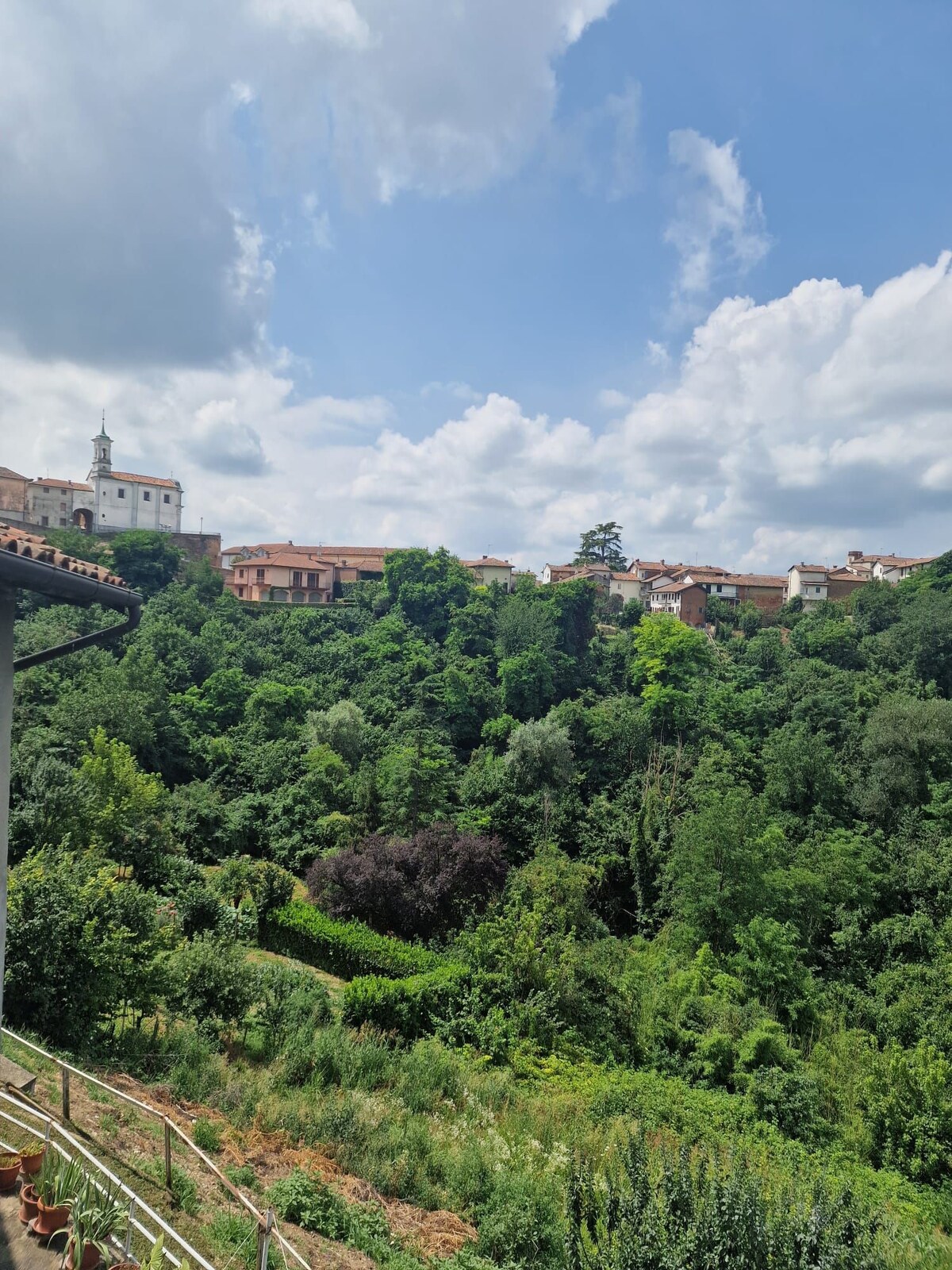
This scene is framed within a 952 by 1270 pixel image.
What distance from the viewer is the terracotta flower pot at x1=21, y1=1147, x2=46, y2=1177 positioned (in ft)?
18.1

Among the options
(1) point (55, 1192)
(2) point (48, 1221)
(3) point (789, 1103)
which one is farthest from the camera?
(3) point (789, 1103)

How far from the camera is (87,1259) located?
15.8 feet

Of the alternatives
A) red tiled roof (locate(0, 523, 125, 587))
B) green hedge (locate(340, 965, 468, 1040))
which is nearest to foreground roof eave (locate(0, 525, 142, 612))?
red tiled roof (locate(0, 523, 125, 587))

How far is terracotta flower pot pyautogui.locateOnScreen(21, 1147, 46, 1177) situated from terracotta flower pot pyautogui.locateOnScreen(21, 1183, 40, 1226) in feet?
1.23

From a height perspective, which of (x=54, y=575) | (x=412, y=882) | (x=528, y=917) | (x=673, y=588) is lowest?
(x=412, y=882)

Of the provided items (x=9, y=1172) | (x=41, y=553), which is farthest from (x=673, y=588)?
(x=9, y=1172)

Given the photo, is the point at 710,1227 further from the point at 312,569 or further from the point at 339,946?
the point at 312,569

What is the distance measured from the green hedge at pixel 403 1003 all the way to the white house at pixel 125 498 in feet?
189

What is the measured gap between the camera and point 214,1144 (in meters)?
8.19

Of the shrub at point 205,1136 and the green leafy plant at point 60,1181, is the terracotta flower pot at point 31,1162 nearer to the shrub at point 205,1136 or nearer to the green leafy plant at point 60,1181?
the green leafy plant at point 60,1181

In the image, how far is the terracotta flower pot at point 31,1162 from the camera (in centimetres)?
551

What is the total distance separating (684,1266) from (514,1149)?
4429 mm

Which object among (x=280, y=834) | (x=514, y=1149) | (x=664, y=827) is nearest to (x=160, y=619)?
(x=280, y=834)

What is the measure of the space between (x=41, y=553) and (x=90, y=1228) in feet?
15.6
